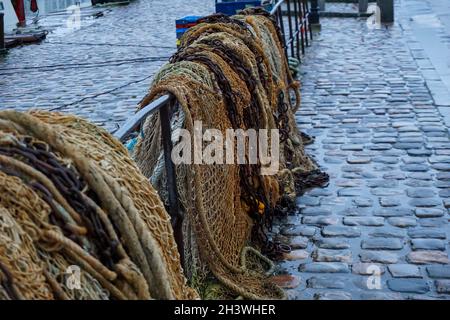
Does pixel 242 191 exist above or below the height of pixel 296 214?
above

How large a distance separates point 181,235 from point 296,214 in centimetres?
224

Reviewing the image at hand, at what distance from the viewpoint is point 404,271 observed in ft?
16.3

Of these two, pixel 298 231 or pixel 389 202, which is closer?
pixel 298 231

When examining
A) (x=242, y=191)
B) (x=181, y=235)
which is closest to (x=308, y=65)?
(x=242, y=191)

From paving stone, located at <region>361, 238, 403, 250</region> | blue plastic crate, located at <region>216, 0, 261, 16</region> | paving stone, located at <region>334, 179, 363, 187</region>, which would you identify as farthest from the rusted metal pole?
paving stone, located at <region>361, 238, 403, 250</region>

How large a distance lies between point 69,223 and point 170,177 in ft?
5.80

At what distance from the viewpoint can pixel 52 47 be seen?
17.2 m

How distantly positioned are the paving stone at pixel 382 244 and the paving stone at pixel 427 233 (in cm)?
17

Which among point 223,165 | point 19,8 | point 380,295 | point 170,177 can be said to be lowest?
point 380,295

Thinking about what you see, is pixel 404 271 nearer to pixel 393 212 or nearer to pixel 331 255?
pixel 331 255

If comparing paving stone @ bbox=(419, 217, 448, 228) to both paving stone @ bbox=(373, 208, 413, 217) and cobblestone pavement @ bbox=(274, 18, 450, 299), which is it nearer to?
cobblestone pavement @ bbox=(274, 18, 450, 299)

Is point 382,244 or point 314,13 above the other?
point 314,13

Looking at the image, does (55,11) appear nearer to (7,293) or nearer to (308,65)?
(308,65)

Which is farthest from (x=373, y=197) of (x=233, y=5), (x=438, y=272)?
(x=233, y=5)
